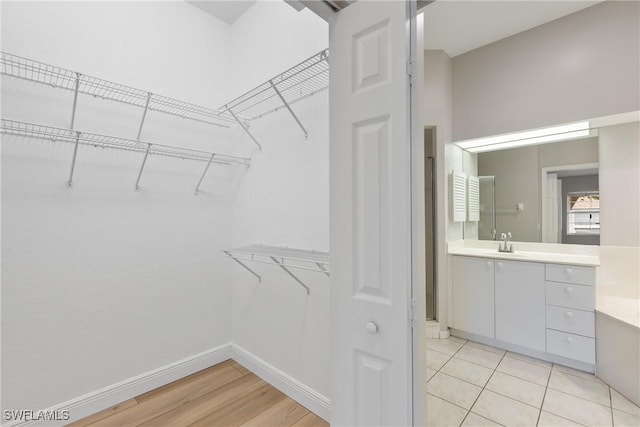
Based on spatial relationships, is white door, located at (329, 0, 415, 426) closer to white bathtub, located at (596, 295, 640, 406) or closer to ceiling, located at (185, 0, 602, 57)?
ceiling, located at (185, 0, 602, 57)

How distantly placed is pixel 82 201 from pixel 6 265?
0.45m

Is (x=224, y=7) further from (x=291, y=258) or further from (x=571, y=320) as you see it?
(x=571, y=320)

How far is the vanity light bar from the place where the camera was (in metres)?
2.37

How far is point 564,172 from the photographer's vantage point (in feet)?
8.20

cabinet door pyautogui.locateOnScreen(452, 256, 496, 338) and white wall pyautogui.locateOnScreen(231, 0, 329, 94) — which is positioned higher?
white wall pyautogui.locateOnScreen(231, 0, 329, 94)

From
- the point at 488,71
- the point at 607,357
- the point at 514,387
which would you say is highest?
the point at 488,71

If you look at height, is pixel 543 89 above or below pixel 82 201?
above

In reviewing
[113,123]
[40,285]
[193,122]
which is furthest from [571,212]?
[40,285]

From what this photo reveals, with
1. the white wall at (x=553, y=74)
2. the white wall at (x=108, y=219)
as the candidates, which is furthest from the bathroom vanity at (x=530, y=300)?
the white wall at (x=108, y=219)

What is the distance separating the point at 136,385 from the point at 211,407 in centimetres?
54

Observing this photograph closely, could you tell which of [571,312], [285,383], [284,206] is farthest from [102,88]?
[571,312]

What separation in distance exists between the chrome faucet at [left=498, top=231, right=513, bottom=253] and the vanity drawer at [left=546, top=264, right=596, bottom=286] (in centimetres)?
47

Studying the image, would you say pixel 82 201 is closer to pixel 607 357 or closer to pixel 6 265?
pixel 6 265

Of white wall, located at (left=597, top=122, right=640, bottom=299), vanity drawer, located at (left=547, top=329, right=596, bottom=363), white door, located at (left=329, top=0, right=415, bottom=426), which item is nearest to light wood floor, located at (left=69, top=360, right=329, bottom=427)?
white door, located at (left=329, top=0, right=415, bottom=426)
